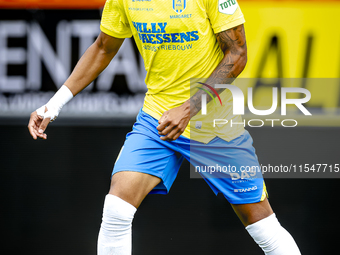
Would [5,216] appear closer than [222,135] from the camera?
No

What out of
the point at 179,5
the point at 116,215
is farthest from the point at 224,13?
the point at 116,215

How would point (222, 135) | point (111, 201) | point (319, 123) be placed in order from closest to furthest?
point (111, 201) → point (222, 135) → point (319, 123)

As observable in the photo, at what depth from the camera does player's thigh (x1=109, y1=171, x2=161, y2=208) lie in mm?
2123

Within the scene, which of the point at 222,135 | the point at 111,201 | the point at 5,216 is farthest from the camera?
the point at 5,216

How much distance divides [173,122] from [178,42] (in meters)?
0.43

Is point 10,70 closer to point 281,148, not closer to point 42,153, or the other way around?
point 42,153

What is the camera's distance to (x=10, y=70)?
11.3ft

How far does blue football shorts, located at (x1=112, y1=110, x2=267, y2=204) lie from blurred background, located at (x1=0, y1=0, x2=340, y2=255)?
1168 millimetres

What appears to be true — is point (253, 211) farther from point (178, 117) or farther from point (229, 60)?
point (229, 60)

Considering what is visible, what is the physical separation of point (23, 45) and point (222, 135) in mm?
1927

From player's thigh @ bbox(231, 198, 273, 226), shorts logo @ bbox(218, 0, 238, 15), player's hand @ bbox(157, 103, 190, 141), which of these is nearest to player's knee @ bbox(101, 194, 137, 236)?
player's hand @ bbox(157, 103, 190, 141)

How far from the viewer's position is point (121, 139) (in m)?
3.57

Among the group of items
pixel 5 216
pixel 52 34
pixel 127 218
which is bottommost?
pixel 5 216

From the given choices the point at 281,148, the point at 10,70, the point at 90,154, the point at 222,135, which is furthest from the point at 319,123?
the point at 10,70
